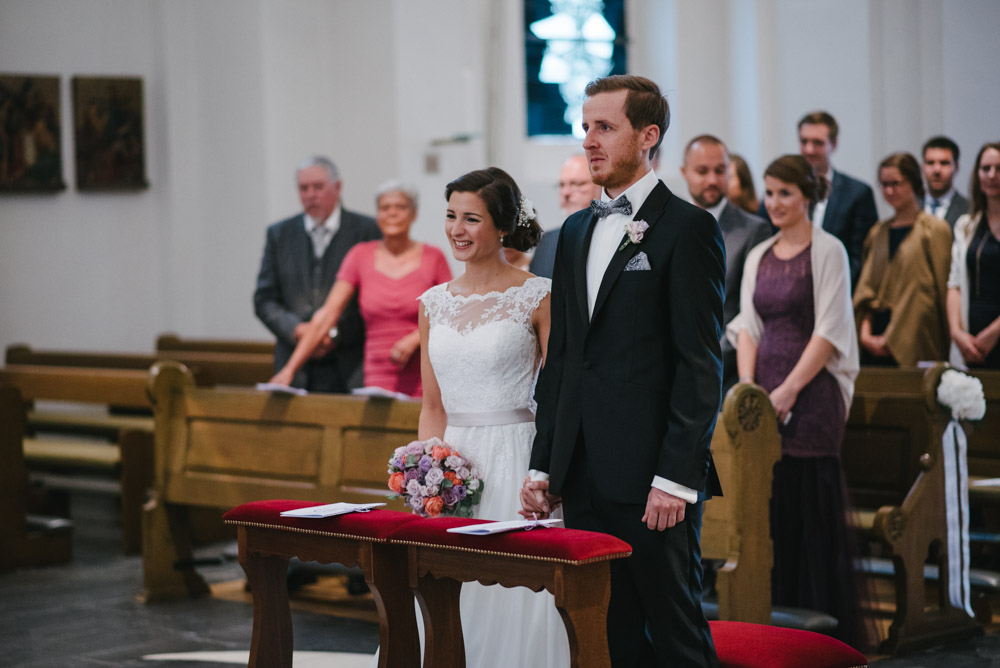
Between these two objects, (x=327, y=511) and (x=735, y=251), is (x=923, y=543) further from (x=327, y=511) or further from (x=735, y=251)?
(x=327, y=511)

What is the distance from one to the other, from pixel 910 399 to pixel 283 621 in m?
2.62

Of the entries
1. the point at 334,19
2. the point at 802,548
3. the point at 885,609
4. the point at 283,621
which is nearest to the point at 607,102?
the point at 283,621

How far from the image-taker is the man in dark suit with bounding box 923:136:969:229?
21.1ft

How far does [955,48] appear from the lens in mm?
8180

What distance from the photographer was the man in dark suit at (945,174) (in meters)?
6.45

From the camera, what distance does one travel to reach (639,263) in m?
2.75

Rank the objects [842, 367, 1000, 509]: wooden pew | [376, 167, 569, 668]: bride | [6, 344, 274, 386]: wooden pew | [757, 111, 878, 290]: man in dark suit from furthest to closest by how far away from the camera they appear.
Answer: [6, 344, 274, 386]: wooden pew < [757, 111, 878, 290]: man in dark suit < [842, 367, 1000, 509]: wooden pew < [376, 167, 569, 668]: bride

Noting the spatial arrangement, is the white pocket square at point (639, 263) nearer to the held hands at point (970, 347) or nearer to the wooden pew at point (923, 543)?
the wooden pew at point (923, 543)

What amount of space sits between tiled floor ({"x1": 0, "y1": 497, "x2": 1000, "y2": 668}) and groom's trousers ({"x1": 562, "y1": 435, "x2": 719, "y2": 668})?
72.0 inches

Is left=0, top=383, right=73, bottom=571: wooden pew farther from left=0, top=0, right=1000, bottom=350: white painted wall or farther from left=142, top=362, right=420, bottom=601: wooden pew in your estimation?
left=0, top=0, right=1000, bottom=350: white painted wall

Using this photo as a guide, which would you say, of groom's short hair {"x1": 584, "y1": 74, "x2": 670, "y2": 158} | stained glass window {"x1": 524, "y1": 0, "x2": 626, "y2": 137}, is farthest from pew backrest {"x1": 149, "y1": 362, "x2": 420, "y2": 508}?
stained glass window {"x1": 524, "y1": 0, "x2": 626, "y2": 137}

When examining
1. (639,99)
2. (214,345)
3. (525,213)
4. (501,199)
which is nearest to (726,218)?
(525,213)

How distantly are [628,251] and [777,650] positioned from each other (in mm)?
992

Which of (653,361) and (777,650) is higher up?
(653,361)
